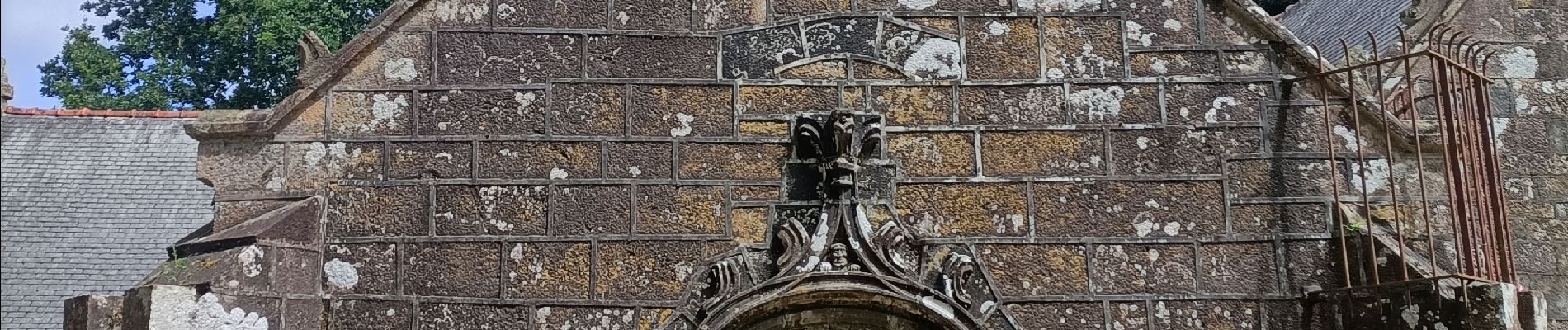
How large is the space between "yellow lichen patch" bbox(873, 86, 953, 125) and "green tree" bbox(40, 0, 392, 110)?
12.6 metres

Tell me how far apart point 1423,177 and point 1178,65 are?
53.5 inches

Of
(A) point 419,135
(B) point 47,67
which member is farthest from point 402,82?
(B) point 47,67

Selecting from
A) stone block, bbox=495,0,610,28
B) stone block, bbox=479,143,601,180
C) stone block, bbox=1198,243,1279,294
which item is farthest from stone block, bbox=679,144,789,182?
stone block, bbox=1198,243,1279,294

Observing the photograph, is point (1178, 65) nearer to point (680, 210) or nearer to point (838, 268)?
A: point (838, 268)

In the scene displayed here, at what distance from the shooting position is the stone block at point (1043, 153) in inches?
300

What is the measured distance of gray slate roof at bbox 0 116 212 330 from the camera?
485 inches

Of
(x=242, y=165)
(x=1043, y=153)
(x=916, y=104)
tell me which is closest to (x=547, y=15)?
(x=242, y=165)

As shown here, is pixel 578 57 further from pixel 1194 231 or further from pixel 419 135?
pixel 1194 231

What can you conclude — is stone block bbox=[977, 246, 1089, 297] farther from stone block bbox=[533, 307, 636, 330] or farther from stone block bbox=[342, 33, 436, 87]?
stone block bbox=[342, 33, 436, 87]

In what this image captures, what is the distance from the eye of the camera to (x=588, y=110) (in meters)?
7.62

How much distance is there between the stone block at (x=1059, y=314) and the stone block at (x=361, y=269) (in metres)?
3.10

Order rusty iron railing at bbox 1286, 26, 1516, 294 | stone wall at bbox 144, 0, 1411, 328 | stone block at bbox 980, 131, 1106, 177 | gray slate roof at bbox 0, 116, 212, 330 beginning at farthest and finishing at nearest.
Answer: gray slate roof at bbox 0, 116, 212, 330 → stone block at bbox 980, 131, 1106, 177 → stone wall at bbox 144, 0, 1411, 328 → rusty iron railing at bbox 1286, 26, 1516, 294

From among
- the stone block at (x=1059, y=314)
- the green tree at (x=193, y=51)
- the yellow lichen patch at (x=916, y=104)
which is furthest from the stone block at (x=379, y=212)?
the green tree at (x=193, y=51)

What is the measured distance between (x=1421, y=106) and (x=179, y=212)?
408 inches
